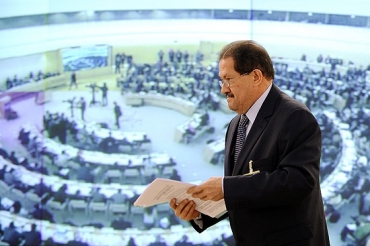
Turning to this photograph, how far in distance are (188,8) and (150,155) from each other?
44.7 inches

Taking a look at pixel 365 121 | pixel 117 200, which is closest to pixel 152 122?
pixel 117 200

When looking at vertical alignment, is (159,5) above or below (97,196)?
above

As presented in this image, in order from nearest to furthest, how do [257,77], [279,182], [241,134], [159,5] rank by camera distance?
[279,182]
[257,77]
[241,134]
[159,5]

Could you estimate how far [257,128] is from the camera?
1.85 metres

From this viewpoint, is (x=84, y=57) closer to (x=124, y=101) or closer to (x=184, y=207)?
(x=124, y=101)

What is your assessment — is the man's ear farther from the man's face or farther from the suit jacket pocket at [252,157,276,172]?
the suit jacket pocket at [252,157,276,172]

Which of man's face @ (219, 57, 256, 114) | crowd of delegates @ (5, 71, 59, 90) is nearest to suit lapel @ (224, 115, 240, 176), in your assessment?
man's face @ (219, 57, 256, 114)

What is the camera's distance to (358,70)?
4.23 metres

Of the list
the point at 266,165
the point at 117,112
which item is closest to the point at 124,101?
the point at 117,112

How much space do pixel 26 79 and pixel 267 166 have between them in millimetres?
3048

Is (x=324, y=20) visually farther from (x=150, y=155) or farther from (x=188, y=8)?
(x=150, y=155)

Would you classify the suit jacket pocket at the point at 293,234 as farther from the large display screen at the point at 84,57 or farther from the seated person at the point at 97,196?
the large display screen at the point at 84,57

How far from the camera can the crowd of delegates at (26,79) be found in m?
4.39

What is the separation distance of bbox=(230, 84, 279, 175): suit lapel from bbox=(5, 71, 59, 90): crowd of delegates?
282 centimetres
